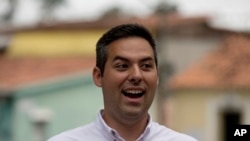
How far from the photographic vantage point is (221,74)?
26.5 m

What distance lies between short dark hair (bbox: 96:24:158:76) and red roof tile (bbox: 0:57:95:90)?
1725 centimetres

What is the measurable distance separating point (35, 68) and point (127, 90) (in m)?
21.0

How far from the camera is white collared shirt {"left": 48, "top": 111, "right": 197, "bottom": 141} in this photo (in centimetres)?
380

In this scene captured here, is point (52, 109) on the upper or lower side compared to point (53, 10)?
lower

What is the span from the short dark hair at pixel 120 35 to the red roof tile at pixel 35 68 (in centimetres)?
1725

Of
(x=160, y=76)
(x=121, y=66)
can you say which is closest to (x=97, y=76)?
(x=121, y=66)

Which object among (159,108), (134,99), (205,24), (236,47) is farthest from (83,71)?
(134,99)

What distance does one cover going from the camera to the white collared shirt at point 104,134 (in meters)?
Answer: 3.80

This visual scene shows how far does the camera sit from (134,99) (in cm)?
373

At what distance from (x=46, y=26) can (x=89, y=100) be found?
10.6m

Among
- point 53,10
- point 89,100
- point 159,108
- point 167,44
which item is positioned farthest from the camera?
point 53,10

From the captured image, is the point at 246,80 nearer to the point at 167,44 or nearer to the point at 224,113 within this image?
the point at 224,113

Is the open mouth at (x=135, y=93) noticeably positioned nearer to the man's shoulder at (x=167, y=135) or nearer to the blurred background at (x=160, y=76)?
the man's shoulder at (x=167, y=135)

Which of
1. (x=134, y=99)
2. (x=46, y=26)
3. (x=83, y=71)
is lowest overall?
(x=134, y=99)
